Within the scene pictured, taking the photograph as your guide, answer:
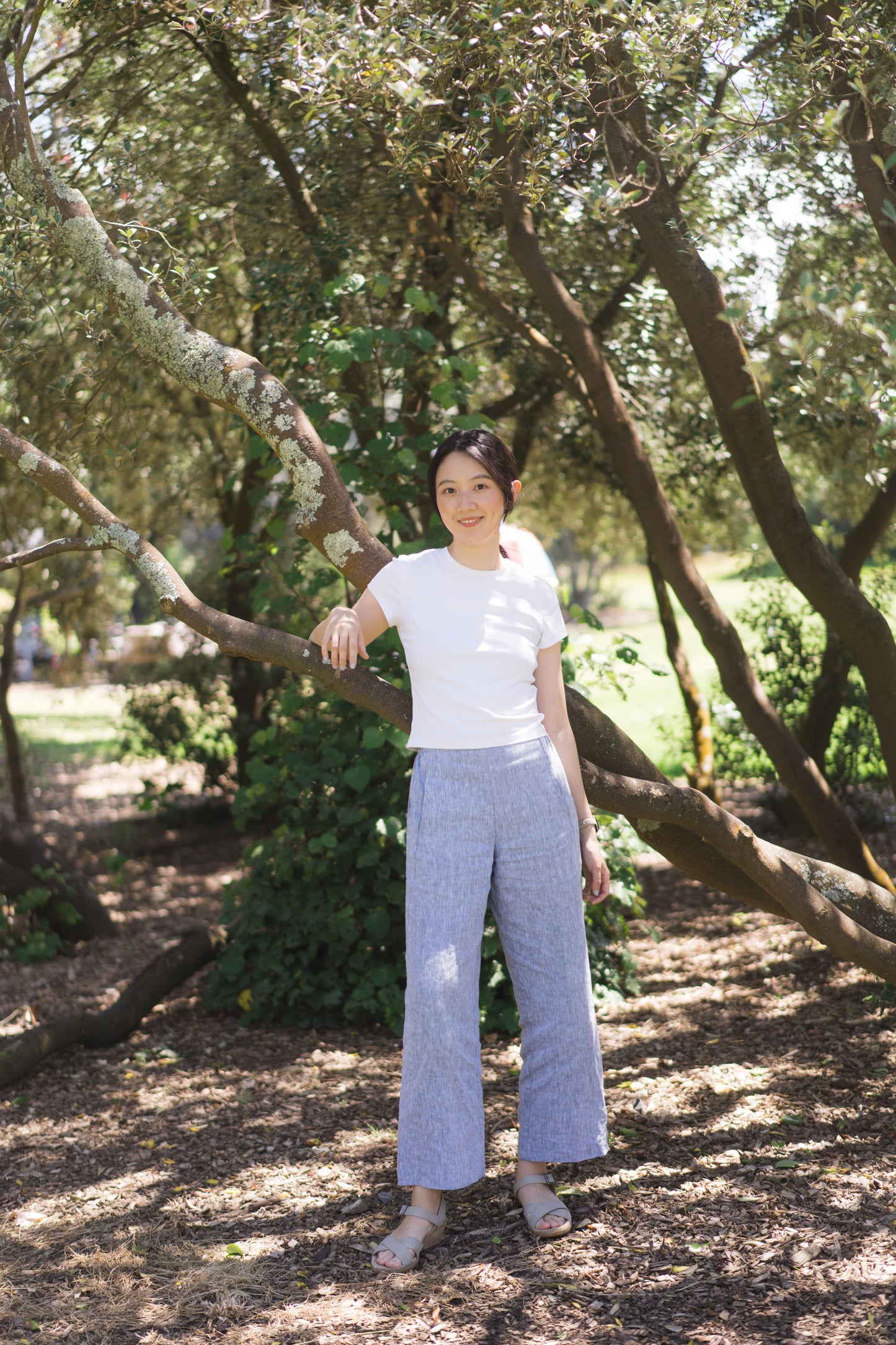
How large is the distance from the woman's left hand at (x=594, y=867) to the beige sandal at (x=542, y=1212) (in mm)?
707

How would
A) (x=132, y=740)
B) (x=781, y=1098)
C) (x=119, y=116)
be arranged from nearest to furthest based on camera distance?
(x=781, y=1098), (x=119, y=116), (x=132, y=740)

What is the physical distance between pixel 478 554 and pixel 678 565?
2.05 meters

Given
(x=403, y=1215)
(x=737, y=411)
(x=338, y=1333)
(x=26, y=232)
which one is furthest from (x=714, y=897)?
(x=26, y=232)

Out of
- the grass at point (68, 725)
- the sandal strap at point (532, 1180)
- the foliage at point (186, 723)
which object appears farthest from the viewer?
the grass at point (68, 725)

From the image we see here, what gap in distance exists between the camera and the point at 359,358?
402 centimetres

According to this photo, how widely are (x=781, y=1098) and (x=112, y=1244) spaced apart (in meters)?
1.93

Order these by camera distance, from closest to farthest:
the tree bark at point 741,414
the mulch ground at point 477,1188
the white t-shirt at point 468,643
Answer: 1. the mulch ground at point 477,1188
2. the white t-shirt at point 468,643
3. the tree bark at point 741,414

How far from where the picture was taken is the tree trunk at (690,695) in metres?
6.77

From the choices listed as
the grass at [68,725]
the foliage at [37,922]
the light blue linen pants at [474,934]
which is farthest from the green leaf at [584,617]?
the grass at [68,725]

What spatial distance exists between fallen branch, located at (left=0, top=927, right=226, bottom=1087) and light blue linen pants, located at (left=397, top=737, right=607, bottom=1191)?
6.46 feet

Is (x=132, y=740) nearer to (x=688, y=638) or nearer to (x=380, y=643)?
(x=380, y=643)

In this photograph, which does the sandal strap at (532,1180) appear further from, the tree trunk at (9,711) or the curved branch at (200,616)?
the tree trunk at (9,711)

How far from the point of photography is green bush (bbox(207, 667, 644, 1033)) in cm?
432

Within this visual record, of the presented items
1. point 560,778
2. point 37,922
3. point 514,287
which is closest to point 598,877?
point 560,778
